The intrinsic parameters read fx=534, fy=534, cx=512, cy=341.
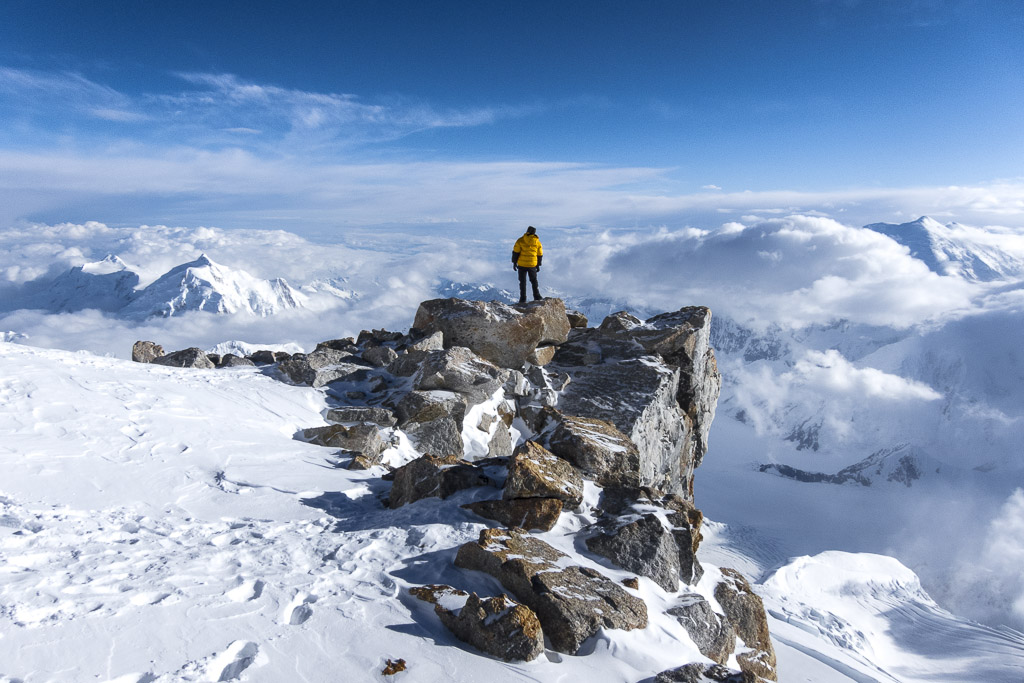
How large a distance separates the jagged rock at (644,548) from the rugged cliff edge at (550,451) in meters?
0.02

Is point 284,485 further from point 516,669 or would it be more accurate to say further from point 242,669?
point 516,669

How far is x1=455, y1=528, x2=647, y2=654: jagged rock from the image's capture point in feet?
22.1

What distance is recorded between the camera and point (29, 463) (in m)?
9.98

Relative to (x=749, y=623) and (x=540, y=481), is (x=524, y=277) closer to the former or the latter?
(x=540, y=481)

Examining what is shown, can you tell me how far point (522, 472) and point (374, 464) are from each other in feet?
18.8

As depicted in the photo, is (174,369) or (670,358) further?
(670,358)

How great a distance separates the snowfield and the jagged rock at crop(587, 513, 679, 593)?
0.83ft

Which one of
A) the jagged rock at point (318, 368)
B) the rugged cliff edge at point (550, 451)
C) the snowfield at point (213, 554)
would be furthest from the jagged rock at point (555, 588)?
the jagged rock at point (318, 368)

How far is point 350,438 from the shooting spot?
15227 millimetres

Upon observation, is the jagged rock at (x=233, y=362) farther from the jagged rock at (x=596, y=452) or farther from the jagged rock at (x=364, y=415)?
the jagged rock at (x=596, y=452)

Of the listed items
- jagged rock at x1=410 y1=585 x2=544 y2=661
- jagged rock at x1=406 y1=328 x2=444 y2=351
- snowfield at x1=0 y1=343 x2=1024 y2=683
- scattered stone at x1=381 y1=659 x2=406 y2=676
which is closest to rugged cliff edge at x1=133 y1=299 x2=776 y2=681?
jagged rock at x1=410 y1=585 x2=544 y2=661

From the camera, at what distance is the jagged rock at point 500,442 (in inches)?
699

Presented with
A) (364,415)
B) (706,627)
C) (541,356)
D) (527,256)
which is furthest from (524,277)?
(706,627)

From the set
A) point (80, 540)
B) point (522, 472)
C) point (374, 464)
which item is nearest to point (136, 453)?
point (80, 540)
